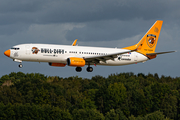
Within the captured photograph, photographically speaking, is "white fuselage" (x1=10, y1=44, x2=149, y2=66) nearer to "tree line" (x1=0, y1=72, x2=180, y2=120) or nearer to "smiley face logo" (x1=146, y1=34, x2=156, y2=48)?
"smiley face logo" (x1=146, y1=34, x2=156, y2=48)

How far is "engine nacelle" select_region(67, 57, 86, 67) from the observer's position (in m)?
76.2

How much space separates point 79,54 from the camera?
258ft

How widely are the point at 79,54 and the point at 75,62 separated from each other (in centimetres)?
256

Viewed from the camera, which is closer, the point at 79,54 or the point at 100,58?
the point at 79,54

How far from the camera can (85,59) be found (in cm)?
7931

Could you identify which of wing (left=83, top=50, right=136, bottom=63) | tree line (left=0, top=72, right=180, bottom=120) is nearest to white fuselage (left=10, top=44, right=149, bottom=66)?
wing (left=83, top=50, right=136, bottom=63)

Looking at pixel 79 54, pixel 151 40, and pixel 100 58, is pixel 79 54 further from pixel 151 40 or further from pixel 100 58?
pixel 151 40

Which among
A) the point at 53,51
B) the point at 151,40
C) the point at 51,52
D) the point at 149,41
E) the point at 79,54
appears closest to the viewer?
the point at 51,52

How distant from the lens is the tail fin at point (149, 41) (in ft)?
293

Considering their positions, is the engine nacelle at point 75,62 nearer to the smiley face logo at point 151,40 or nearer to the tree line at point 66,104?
the smiley face logo at point 151,40

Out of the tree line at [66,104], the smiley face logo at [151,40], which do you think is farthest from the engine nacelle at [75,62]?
the tree line at [66,104]

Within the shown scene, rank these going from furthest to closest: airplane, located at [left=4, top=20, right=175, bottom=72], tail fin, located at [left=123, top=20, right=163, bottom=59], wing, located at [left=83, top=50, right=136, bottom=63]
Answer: tail fin, located at [left=123, top=20, right=163, bottom=59], wing, located at [left=83, top=50, right=136, bottom=63], airplane, located at [left=4, top=20, right=175, bottom=72]

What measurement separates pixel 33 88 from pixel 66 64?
111 meters

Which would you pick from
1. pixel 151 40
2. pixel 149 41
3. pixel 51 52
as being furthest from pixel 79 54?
pixel 151 40
